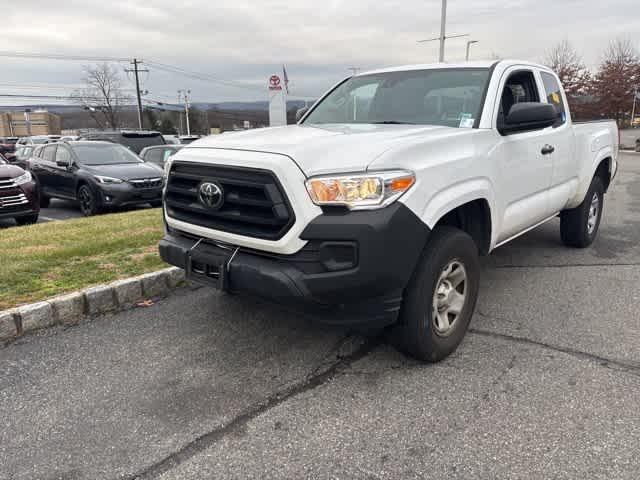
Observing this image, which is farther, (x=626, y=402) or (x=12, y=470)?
(x=626, y=402)

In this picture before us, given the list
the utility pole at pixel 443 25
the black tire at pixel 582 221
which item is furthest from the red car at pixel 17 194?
the utility pole at pixel 443 25

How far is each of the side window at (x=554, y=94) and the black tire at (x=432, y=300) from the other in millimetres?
2420

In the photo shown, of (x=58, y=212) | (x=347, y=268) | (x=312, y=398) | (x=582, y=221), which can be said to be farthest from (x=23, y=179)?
(x=582, y=221)

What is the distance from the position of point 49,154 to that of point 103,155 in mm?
1600

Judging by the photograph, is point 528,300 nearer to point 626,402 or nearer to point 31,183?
point 626,402

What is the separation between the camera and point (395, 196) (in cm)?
269

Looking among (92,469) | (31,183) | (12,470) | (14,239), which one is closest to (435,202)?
(92,469)

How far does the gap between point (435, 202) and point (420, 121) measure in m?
1.21

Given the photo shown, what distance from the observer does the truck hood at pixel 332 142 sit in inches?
108

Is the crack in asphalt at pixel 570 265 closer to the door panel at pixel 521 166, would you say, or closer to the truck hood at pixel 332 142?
the door panel at pixel 521 166

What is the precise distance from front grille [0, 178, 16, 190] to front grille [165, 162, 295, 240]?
584 centimetres

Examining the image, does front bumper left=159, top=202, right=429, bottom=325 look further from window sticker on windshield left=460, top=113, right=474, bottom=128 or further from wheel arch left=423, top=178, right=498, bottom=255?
window sticker on windshield left=460, top=113, right=474, bottom=128

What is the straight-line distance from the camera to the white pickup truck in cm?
266

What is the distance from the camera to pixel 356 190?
2658 millimetres
